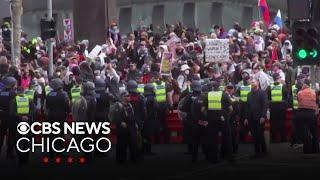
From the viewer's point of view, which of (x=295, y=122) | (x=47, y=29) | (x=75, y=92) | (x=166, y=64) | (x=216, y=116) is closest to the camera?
(x=216, y=116)

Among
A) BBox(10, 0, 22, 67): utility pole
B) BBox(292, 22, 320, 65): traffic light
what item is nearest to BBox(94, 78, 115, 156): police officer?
BBox(292, 22, 320, 65): traffic light

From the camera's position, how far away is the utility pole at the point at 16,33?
34.6 meters

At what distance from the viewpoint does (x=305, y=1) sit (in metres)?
22.7

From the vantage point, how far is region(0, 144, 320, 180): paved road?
828 inches

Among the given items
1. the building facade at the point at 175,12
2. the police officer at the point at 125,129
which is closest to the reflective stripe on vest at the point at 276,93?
the police officer at the point at 125,129

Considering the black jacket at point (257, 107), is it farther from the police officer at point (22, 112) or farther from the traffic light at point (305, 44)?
the police officer at point (22, 112)

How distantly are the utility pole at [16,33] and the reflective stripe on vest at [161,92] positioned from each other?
→ 6.63 m

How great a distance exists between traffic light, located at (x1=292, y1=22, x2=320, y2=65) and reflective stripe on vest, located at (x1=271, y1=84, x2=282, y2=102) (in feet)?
16.4

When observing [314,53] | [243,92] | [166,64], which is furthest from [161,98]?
[314,53]

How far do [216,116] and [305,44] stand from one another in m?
2.57

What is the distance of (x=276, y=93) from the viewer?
27859mm

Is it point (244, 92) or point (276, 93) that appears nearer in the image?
point (244, 92)

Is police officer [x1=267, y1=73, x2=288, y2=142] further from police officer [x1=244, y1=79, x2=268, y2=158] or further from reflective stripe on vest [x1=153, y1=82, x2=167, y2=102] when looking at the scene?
police officer [x1=244, y1=79, x2=268, y2=158]

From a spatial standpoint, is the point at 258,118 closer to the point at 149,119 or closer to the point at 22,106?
the point at 149,119
